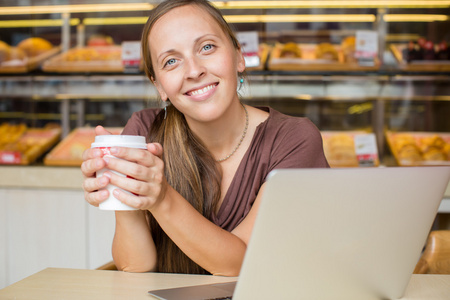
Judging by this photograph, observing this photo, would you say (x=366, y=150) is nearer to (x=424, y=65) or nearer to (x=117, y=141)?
(x=424, y=65)

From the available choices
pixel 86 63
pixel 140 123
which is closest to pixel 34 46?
pixel 86 63

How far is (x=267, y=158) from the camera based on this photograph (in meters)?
1.33

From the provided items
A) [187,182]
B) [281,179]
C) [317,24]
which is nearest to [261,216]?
[281,179]

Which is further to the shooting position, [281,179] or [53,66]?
[53,66]

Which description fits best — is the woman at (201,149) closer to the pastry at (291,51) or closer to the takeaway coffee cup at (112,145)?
the takeaway coffee cup at (112,145)

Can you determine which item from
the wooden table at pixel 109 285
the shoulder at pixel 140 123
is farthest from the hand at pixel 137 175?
the shoulder at pixel 140 123

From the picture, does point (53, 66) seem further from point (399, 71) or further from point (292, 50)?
point (399, 71)

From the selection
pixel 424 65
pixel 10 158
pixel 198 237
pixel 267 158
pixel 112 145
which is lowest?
pixel 10 158

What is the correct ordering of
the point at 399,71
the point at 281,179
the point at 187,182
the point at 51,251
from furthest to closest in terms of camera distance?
the point at 399,71 → the point at 51,251 → the point at 187,182 → the point at 281,179

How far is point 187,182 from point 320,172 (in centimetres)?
68

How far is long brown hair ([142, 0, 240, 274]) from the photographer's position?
1236 millimetres

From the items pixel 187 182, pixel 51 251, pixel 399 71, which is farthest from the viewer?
pixel 399 71

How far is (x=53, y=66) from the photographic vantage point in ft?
9.46

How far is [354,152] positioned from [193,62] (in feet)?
5.22
